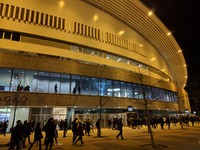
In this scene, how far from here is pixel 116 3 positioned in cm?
3559

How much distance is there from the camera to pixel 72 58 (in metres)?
28.8

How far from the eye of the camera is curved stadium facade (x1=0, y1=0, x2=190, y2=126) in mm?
24125

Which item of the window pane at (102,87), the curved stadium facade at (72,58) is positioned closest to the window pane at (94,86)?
the curved stadium facade at (72,58)

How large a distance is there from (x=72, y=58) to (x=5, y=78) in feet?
35.1

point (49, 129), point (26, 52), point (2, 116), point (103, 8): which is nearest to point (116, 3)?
point (103, 8)

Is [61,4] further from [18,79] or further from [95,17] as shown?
[18,79]

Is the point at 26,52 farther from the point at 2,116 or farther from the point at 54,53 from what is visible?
the point at 2,116

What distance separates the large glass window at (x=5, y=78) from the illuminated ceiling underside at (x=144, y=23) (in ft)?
69.6

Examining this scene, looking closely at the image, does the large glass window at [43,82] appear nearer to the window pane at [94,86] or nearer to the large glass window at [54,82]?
the large glass window at [54,82]

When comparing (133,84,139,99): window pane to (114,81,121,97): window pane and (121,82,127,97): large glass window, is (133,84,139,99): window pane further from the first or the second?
(114,81,121,97): window pane

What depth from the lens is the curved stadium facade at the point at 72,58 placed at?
79.2 ft

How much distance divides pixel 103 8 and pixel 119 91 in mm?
18400

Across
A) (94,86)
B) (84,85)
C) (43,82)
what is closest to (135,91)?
(94,86)

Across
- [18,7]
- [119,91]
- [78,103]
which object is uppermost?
[18,7]
